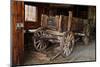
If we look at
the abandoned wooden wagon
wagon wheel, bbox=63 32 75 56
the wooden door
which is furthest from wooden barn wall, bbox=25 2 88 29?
wagon wheel, bbox=63 32 75 56

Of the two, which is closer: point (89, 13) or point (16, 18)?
point (16, 18)

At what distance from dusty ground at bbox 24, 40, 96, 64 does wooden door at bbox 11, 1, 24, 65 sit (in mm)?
139

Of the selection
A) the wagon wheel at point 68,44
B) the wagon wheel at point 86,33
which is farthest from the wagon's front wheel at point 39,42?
the wagon wheel at point 86,33

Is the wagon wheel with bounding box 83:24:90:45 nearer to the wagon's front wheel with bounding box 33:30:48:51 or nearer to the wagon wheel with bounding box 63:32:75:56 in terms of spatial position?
the wagon wheel with bounding box 63:32:75:56

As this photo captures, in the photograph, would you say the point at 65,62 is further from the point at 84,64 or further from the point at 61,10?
the point at 61,10

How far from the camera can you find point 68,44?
104 inches

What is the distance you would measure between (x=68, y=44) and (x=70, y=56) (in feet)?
0.68

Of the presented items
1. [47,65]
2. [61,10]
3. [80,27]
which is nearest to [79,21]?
[80,27]

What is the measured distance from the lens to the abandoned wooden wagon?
2.42m

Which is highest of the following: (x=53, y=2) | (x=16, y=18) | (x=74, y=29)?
(x=53, y=2)

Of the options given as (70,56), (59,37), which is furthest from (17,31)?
(70,56)

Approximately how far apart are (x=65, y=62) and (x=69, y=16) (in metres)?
0.77

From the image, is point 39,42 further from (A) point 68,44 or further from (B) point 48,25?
(A) point 68,44

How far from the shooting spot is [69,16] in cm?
266
